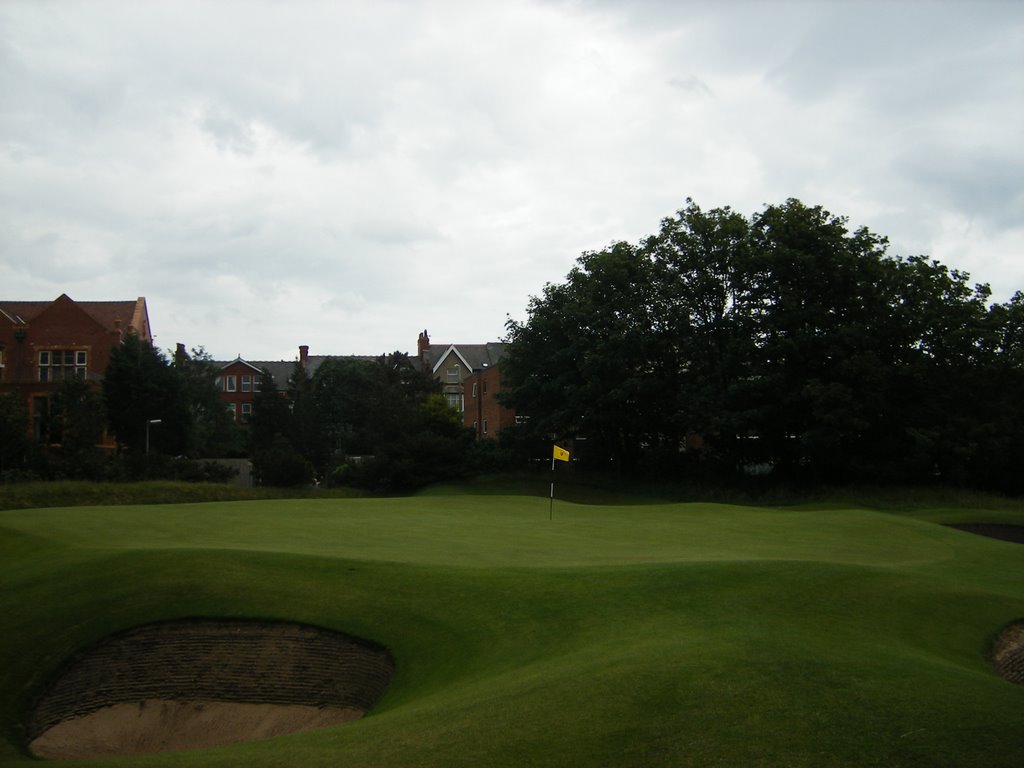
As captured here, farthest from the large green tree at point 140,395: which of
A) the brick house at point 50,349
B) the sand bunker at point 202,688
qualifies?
the sand bunker at point 202,688

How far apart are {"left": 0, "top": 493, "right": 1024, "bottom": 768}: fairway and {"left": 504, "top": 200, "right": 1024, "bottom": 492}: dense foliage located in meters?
22.9

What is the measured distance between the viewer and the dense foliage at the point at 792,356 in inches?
1887

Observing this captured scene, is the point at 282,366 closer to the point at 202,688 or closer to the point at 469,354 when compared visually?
the point at 469,354

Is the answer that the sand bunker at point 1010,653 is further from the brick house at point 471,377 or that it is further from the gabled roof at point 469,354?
the gabled roof at point 469,354

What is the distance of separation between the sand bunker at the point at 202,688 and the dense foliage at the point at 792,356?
3807cm

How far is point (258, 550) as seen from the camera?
747 inches

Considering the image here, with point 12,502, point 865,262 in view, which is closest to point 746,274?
point 865,262

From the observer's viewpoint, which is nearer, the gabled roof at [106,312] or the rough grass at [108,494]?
the rough grass at [108,494]

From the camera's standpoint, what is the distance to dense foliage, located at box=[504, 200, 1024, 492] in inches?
1887

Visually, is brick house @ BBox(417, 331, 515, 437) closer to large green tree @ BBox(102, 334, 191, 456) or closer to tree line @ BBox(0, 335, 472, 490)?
tree line @ BBox(0, 335, 472, 490)

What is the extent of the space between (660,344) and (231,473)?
29970mm

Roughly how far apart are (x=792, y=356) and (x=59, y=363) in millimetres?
52246

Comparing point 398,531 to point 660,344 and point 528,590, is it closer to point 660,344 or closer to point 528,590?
point 528,590

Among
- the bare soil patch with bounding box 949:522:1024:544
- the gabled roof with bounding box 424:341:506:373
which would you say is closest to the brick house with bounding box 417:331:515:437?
the gabled roof with bounding box 424:341:506:373
